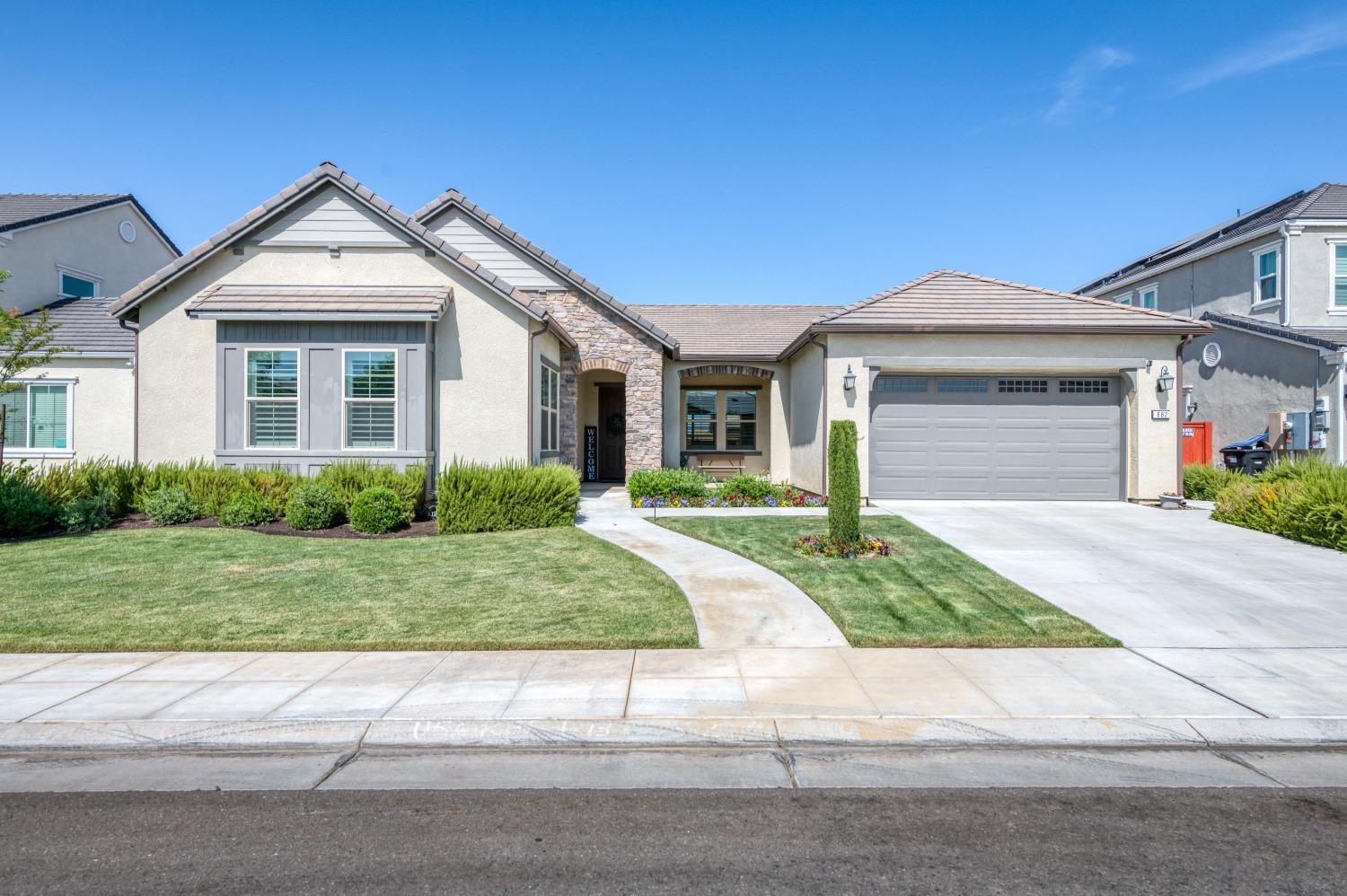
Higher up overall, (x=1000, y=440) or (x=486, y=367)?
(x=486, y=367)

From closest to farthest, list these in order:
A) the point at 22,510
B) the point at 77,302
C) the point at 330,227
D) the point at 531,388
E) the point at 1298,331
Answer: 1. the point at 22,510
2. the point at 330,227
3. the point at 531,388
4. the point at 1298,331
5. the point at 77,302

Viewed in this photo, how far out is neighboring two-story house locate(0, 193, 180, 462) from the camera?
17750mm

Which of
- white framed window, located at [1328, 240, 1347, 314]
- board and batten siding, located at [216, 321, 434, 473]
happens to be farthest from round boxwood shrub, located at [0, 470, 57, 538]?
white framed window, located at [1328, 240, 1347, 314]

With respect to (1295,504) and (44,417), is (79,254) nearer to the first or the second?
(44,417)

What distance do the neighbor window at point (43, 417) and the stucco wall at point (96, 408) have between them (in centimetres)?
18

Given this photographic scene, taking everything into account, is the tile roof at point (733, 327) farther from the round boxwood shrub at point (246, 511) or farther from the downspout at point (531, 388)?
the round boxwood shrub at point (246, 511)

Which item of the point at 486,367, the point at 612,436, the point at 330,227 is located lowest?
the point at 612,436

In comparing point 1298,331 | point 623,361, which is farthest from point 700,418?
point 1298,331

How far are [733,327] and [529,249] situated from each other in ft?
24.3

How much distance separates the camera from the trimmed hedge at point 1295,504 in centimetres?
1115

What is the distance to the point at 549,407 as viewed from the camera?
A: 17328 millimetres

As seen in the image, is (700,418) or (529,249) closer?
(529,249)

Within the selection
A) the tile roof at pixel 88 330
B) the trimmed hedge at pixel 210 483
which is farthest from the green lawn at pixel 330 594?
the tile roof at pixel 88 330

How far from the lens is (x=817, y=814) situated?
13.4 ft
